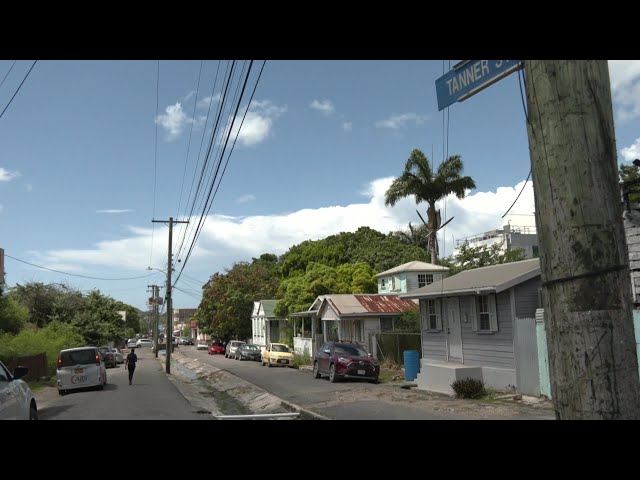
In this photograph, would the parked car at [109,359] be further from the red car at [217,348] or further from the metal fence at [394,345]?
the metal fence at [394,345]

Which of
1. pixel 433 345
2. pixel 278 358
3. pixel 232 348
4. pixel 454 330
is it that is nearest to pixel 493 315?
pixel 454 330

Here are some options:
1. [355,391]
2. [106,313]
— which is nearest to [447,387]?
[355,391]

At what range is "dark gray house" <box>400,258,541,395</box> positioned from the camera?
54.6 feet

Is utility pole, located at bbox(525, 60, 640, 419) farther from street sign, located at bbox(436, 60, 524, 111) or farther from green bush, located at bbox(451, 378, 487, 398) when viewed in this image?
green bush, located at bbox(451, 378, 487, 398)

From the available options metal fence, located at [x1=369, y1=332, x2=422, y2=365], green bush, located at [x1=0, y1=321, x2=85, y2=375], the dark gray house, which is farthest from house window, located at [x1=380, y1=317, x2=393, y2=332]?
green bush, located at [x1=0, y1=321, x2=85, y2=375]

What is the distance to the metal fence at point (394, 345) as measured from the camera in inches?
1020

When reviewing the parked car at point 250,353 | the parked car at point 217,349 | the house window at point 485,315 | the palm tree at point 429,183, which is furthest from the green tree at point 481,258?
the parked car at point 217,349

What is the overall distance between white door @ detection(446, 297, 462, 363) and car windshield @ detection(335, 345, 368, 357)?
3911 mm

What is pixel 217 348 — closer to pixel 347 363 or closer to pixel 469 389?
pixel 347 363

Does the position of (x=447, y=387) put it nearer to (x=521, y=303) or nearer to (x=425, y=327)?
(x=521, y=303)

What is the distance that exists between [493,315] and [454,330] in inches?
102
